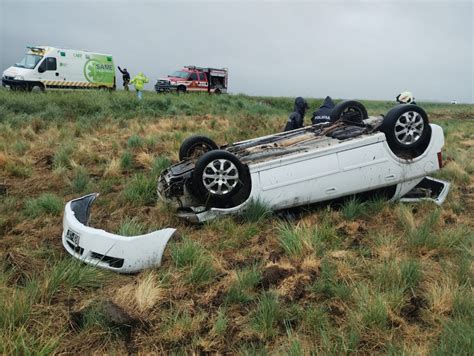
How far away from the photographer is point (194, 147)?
550 cm

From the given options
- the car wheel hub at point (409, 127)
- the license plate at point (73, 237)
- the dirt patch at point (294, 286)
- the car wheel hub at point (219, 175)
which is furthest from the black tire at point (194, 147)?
the dirt patch at point (294, 286)

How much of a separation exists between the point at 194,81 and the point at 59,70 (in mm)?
9915

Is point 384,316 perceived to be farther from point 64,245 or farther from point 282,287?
point 64,245

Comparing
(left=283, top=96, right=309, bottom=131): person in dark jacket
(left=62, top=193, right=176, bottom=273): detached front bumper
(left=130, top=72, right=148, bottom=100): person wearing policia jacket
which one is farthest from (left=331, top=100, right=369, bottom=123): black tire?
(left=130, top=72, right=148, bottom=100): person wearing policia jacket

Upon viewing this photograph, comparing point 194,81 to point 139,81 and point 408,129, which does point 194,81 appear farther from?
point 408,129

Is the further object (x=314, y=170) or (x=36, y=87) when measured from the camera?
(x=36, y=87)

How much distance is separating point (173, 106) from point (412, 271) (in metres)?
13.9

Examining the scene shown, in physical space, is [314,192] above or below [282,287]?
above

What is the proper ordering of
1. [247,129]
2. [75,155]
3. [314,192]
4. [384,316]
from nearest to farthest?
1. [384,316]
2. [314,192]
3. [75,155]
4. [247,129]

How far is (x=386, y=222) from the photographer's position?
431cm

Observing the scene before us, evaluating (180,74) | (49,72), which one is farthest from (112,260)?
(180,74)

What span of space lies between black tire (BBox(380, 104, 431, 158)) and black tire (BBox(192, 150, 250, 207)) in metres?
1.72

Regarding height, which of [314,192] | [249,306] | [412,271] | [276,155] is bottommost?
[249,306]

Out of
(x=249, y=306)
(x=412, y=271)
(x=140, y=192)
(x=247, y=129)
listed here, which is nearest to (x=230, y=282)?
(x=249, y=306)
